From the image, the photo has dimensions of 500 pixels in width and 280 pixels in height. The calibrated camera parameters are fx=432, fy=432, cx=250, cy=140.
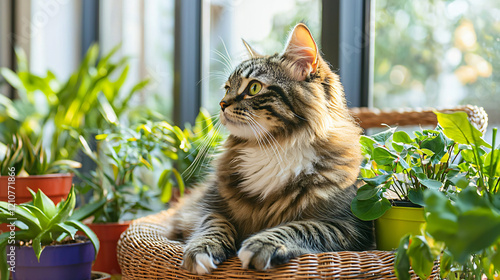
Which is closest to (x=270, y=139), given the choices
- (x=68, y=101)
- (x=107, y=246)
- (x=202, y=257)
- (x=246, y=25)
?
(x=202, y=257)

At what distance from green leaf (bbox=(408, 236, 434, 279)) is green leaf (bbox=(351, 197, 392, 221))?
0.67 feet

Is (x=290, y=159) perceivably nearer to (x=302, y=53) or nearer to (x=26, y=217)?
(x=302, y=53)

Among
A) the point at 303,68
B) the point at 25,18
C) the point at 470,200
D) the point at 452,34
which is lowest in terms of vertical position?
the point at 470,200

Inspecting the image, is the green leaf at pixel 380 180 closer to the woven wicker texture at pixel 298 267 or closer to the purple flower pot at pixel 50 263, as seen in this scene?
the woven wicker texture at pixel 298 267

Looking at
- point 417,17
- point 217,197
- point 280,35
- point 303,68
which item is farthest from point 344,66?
point 217,197

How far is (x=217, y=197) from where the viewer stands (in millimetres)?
1282

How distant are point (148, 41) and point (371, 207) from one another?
8.20 feet

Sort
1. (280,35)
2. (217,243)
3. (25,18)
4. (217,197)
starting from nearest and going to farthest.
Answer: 1. (217,243)
2. (217,197)
3. (280,35)
4. (25,18)

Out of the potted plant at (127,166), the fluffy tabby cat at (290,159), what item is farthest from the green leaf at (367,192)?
the potted plant at (127,166)

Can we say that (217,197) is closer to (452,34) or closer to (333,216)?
(333,216)

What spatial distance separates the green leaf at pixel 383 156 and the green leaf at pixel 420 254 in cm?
27

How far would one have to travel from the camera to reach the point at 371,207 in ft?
3.14

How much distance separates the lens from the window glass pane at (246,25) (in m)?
1.99

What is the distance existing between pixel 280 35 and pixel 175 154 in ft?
2.68
